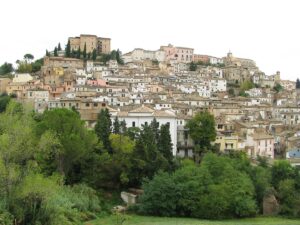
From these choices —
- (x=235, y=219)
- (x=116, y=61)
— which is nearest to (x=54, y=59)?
(x=116, y=61)

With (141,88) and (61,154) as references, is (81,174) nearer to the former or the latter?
(61,154)

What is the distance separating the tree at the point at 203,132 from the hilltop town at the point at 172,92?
1456 mm

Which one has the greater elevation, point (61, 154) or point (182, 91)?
point (182, 91)

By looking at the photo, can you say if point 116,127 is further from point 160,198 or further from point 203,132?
point 160,198

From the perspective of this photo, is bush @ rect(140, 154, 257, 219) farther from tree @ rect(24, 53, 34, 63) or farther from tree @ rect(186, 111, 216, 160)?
tree @ rect(24, 53, 34, 63)

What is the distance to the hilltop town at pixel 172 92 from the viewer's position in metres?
47.0

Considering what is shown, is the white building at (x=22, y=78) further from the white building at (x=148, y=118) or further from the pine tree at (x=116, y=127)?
the pine tree at (x=116, y=127)

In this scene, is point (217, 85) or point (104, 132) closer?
point (104, 132)

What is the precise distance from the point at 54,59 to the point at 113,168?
45.7m

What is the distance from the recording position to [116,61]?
8250 centimetres

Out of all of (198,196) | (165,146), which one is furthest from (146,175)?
(198,196)

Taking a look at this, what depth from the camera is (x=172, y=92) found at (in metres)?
65.6

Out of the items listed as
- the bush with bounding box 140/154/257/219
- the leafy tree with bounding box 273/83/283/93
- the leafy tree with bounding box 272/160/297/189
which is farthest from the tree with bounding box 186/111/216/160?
the leafy tree with bounding box 273/83/283/93

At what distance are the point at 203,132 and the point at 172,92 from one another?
24002mm
